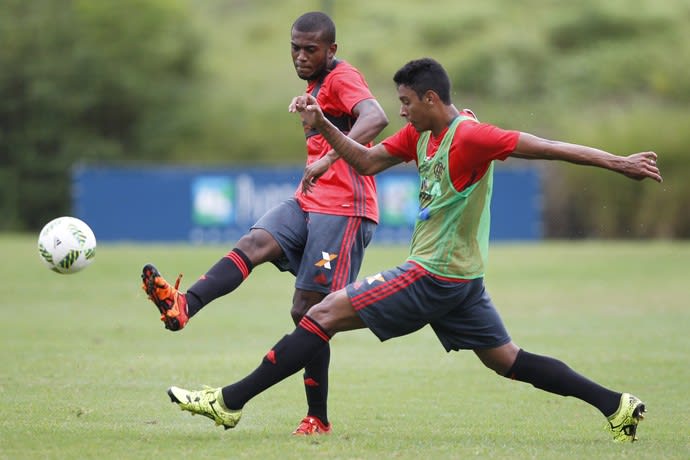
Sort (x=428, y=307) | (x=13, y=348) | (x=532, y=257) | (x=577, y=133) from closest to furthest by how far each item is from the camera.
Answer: (x=428, y=307), (x=13, y=348), (x=532, y=257), (x=577, y=133)

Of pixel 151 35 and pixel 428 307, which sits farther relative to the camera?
pixel 151 35

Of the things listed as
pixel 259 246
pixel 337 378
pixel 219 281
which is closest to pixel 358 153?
pixel 259 246

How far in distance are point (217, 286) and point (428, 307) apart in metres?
1.44

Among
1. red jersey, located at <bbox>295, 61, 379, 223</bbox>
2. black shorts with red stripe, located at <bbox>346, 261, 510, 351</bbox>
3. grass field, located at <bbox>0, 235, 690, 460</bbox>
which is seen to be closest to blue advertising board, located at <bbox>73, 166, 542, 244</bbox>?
grass field, located at <bbox>0, 235, 690, 460</bbox>

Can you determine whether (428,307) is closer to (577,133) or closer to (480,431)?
(480,431)

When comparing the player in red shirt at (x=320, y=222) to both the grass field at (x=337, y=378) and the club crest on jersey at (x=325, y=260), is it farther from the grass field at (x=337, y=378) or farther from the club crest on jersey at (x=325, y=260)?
the grass field at (x=337, y=378)

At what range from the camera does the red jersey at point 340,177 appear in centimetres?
804

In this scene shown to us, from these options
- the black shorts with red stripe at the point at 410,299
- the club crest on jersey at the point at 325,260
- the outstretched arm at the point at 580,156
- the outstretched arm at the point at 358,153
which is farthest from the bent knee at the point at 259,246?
the outstretched arm at the point at 580,156

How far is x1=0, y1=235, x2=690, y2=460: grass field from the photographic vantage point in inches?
284

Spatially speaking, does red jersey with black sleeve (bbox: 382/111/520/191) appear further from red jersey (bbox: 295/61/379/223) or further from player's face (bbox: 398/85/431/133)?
red jersey (bbox: 295/61/379/223)

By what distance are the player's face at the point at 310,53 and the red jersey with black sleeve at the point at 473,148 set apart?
1.31 metres

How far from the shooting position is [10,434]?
734 cm

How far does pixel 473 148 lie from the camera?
6.94 meters

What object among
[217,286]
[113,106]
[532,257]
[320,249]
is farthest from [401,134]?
[113,106]
